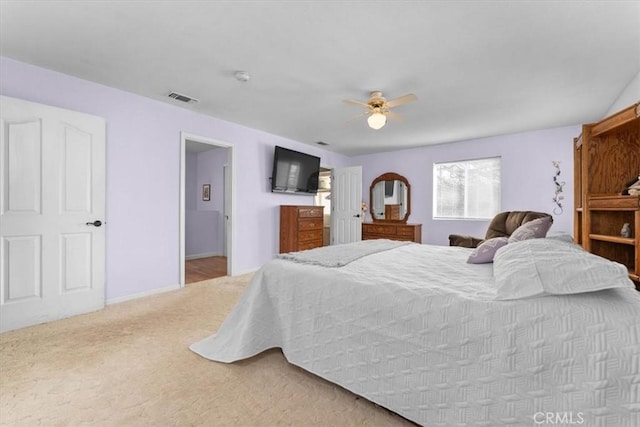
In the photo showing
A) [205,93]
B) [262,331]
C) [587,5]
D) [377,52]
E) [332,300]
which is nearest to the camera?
[332,300]

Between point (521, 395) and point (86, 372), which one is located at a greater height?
point (521, 395)

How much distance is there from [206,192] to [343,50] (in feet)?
16.7

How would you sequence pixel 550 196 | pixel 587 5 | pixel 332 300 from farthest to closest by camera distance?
pixel 550 196 < pixel 587 5 < pixel 332 300

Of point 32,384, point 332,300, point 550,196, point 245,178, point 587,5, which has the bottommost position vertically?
point 32,384

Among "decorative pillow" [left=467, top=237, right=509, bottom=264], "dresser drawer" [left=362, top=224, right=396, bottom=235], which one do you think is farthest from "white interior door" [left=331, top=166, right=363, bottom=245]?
"decorative pillow" [left=467, top=237, right=509, bottom=264]

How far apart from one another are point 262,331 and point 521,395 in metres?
1.43

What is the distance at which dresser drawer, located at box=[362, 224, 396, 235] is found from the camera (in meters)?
5.47

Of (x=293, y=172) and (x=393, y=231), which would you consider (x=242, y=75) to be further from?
(x=393, y=231)

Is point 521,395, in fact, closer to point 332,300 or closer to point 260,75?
point 332,300

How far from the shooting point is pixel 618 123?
1970 mm

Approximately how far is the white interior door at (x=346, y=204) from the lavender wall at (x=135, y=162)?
100 inches

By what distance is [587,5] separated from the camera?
1.68 meters

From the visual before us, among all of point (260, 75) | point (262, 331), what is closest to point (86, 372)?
point (262, 331)

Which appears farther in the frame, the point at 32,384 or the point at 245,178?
the point at 245,178
